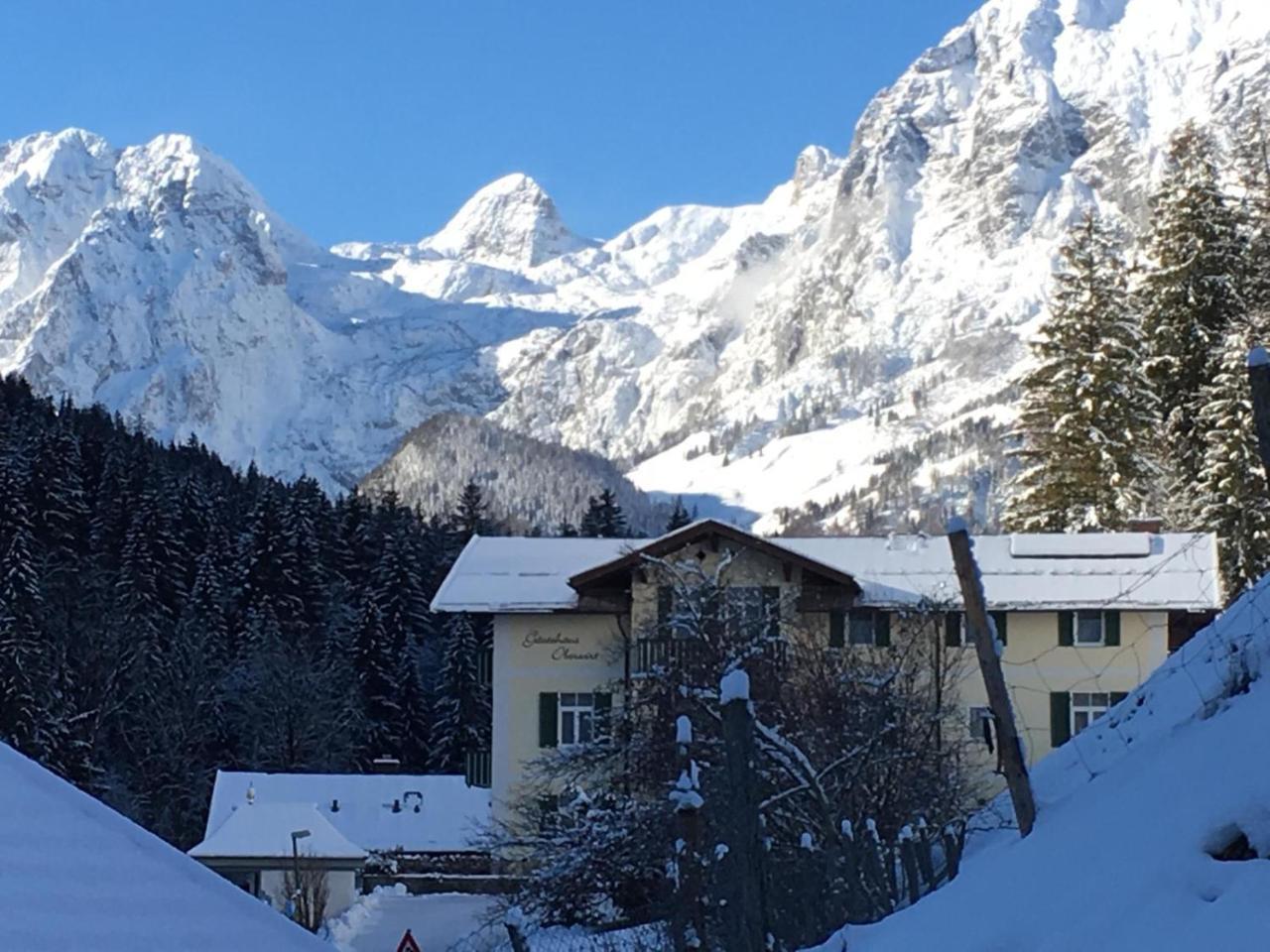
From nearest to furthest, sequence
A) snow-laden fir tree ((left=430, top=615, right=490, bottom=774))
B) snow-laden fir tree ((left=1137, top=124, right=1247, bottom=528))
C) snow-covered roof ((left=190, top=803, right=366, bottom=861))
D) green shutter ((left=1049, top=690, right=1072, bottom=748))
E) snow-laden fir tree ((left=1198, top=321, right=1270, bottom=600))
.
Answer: green shutter ((left=1049, top=690, right=1072, bottom=748)) → snow-laden fir tree ((left=1198, top=321, right=1270, bottom=600)) → snow-laden fir tree ((left=1137, top=124, right=1247, bottom=528)) → snow-covered roof ((left=190, top=803, right=366, bottom=861)) → snow-laden fir tree ((left=430, top=615, right=490, bottom=774))

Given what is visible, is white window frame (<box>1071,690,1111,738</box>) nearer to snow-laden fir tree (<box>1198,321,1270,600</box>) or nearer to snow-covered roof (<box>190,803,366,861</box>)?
snow-laden fir tree (<box>1198,321,1270,600</box>)

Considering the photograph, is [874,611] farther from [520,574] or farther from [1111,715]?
[1111,715]

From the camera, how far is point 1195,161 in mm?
50156

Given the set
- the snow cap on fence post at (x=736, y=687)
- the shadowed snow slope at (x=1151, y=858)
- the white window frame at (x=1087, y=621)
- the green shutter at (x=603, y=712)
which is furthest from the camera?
the white window frame at (x=1087, y=621)

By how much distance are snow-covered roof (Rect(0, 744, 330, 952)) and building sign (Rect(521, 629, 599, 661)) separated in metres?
32.5

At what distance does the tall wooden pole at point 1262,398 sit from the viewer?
510 cm

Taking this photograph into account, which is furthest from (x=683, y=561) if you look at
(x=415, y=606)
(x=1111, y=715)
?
(x=415, y=606)

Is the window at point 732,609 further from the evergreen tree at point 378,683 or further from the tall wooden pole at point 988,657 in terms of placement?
the evergreen tree at point 378,683

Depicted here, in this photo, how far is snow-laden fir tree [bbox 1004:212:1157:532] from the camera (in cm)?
4778

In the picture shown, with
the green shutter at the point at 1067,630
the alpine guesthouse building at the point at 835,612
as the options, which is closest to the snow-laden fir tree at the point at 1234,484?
the alpine guesthouse building at the point at 835,612

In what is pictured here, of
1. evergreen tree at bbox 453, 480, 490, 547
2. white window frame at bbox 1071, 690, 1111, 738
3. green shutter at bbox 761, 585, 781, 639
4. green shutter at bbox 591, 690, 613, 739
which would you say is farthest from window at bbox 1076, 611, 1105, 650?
evergreen tree at bbox 453, 480, 490, 547

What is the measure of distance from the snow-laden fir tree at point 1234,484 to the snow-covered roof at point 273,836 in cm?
2418

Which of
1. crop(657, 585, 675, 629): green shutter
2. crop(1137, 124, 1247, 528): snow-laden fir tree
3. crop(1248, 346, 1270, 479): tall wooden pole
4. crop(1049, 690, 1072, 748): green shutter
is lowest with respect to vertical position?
crop(1248, 346, 1270, 479): tall wooden pole

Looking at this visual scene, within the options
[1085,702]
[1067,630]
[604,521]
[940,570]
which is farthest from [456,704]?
[1085,702]
